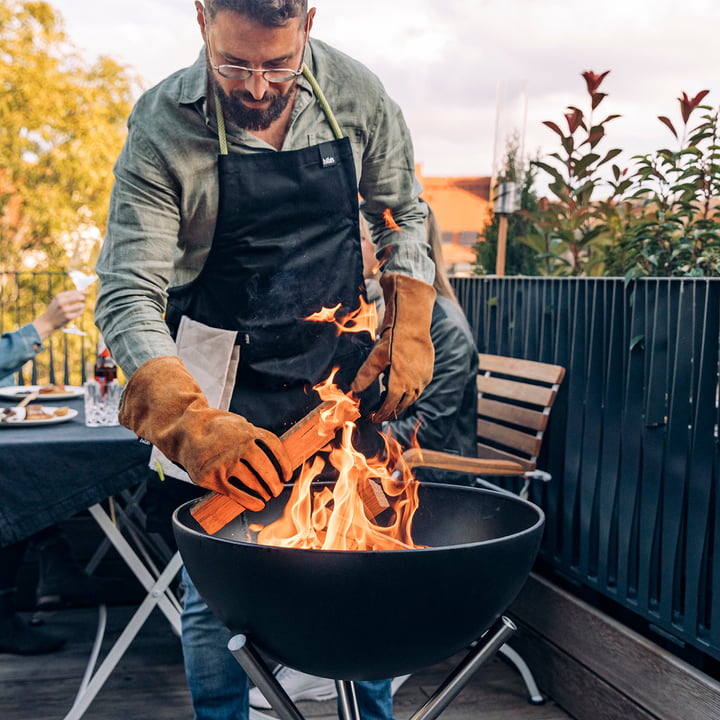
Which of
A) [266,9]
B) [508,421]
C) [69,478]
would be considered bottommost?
[69,478]

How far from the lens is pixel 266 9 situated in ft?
3.78

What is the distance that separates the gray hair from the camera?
115cm

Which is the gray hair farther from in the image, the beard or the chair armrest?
the chair armrest

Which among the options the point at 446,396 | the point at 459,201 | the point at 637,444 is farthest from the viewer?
the point at 459,201

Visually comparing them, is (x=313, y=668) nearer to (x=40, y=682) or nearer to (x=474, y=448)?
(x=474, y=448)

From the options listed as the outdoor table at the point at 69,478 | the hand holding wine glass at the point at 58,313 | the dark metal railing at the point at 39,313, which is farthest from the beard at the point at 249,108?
the dark metal railing at the point at 39,313

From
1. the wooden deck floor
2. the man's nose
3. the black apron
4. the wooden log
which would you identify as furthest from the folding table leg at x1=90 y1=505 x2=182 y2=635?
the man's nose

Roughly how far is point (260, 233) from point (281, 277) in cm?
9

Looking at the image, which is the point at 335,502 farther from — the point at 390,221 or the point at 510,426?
the point at 510,426

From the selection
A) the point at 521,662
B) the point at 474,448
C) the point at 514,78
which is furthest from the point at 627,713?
the point at 514,78

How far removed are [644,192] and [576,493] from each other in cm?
94

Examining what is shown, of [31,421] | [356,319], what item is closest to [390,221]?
[356,319]

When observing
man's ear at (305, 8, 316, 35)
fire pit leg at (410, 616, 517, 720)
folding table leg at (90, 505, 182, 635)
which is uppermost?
man's ear at (305, 8, 316, 35)

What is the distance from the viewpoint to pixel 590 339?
225 centimetres
